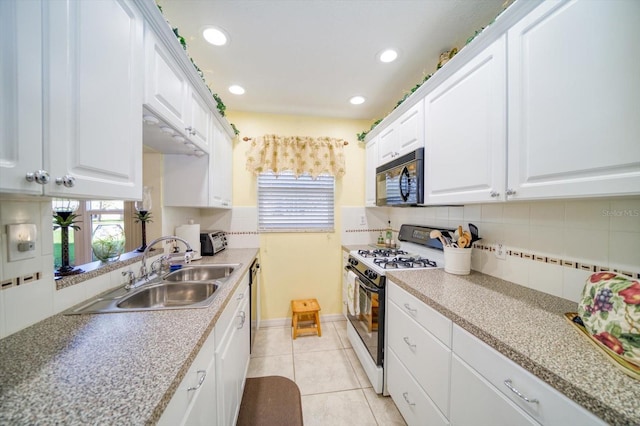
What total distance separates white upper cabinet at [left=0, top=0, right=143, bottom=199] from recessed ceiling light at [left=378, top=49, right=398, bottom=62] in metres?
1.50

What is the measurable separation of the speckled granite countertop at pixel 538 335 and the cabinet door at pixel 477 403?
18cm

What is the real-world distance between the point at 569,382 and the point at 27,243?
1.80 m

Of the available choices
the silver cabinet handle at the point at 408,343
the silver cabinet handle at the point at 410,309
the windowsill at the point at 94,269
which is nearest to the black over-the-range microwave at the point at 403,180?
the silver cabinet handle at the point at 410,309

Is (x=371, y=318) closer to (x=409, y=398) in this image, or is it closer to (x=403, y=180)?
(x=409, y=398)

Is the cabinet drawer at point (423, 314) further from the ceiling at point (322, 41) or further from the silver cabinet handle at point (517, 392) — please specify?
the ceiling at point (322, 41)

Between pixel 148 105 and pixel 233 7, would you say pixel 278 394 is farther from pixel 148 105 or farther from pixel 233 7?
pixel 233 7

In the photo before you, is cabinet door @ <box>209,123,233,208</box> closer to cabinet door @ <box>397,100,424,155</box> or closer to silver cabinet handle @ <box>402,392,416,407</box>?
cabinet door @ <box>397,100,424,155</box>

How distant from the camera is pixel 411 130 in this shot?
6.03 feet

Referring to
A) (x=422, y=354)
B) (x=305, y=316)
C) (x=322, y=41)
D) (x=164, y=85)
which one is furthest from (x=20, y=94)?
(x=305, y=316)

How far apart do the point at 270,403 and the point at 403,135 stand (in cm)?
234

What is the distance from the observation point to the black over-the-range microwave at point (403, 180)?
170cm

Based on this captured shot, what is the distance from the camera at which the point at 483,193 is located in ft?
3.93

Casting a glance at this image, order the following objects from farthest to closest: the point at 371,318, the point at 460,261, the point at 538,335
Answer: the point at 371,318 → the point at 460,261 → the point at 538,335

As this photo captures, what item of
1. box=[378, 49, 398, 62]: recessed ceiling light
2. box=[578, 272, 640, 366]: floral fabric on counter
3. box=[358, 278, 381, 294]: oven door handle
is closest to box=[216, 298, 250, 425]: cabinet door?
box=[358, 278, 381, 294]: oven door handle
